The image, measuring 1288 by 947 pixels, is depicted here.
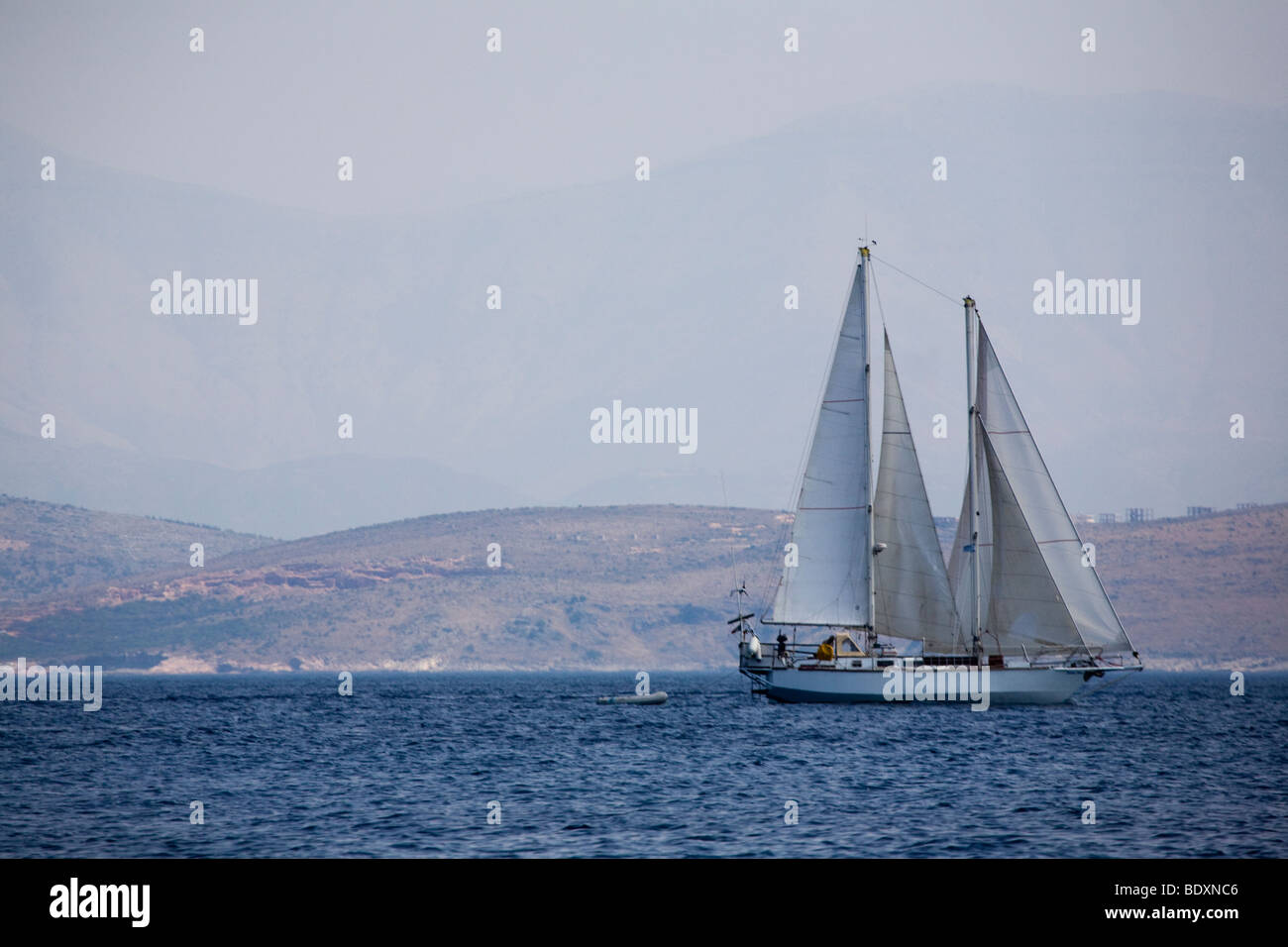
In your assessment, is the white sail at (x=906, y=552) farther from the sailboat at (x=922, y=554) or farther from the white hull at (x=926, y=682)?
the white hull at (x=926, y=682)

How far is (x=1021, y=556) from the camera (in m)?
75.1

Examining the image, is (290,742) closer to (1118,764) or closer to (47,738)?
(47,738)

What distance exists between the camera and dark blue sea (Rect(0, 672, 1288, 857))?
35.1m

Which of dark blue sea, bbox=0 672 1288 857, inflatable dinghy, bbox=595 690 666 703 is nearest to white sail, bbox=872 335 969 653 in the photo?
dark blue sea, bbox=0 672 1288 857

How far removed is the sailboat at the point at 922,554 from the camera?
75812mm

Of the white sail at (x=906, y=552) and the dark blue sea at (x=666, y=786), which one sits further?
the white sail at (x=906, y=552)

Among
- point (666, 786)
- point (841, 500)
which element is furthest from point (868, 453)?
point (666, 786)

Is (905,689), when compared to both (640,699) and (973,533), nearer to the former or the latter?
(973,533)

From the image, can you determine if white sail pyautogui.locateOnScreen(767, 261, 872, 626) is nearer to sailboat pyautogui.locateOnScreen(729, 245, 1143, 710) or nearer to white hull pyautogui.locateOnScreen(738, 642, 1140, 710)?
sailboat pyautogui.locateOnScreen(729, 245, 1143, 710)

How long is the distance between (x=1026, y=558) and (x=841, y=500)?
30.7ft

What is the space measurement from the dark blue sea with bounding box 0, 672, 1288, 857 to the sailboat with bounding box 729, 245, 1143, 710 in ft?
7.64

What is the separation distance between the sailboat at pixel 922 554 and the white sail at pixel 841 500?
5 cm

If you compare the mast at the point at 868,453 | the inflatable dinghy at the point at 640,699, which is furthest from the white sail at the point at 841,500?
the inflatable dinghy at the point at 640,699
